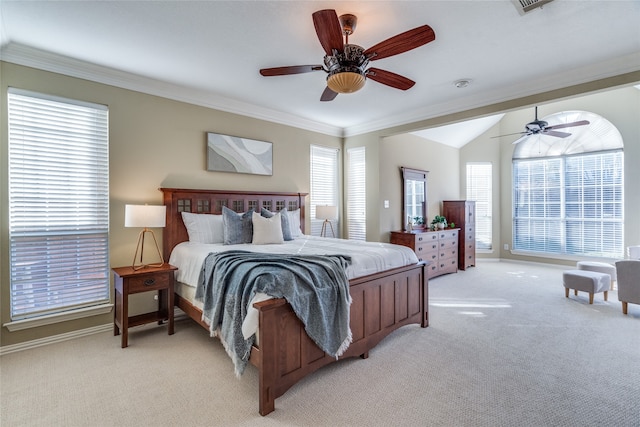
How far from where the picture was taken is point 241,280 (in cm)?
215

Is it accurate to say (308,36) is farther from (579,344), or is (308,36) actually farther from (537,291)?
(537,291)

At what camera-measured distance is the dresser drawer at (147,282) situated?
9.43ft

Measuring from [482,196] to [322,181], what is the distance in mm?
4364

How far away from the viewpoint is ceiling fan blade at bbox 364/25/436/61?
193 cm

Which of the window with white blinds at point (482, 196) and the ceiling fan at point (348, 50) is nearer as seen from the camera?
the ceiling fan at point (348, 50)

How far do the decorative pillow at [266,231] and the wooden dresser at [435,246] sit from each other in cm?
245

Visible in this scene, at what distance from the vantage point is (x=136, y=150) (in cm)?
346

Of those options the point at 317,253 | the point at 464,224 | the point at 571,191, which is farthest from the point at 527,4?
the point at 571,191

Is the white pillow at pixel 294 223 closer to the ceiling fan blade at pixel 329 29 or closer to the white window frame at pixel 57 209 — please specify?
the white window frame at pixel 57 209

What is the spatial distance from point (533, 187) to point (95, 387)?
320 inches

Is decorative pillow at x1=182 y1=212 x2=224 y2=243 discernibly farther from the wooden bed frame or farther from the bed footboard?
the bed footboard

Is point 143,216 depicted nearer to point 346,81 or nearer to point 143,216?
point 143,216

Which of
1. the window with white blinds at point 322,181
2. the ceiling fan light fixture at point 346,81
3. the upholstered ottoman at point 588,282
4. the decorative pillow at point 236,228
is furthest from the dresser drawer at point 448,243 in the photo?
the ceiling fan light fixture at point 346,81

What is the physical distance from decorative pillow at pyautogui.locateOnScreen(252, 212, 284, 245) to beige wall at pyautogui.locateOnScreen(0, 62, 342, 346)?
92 centimetres
